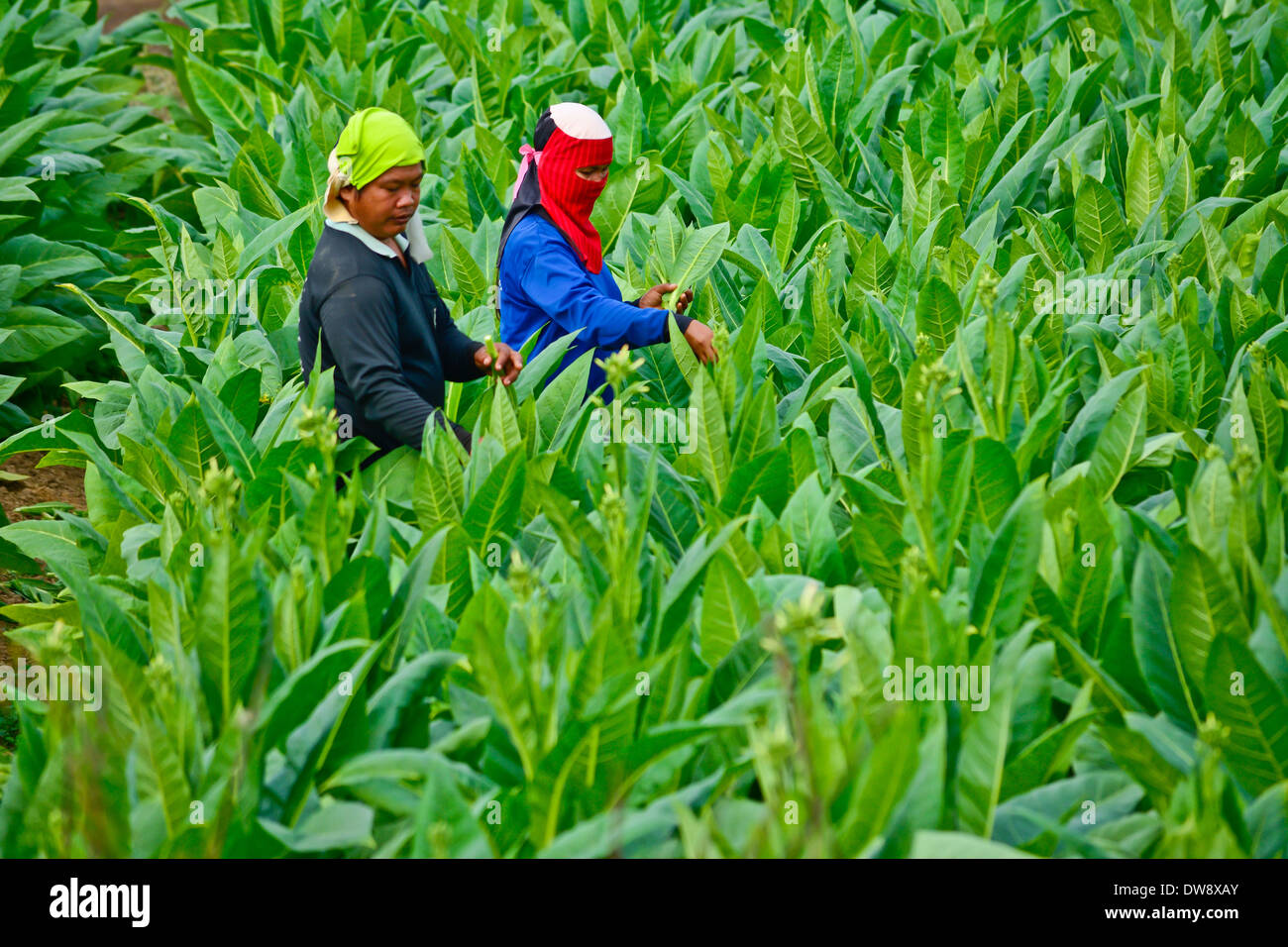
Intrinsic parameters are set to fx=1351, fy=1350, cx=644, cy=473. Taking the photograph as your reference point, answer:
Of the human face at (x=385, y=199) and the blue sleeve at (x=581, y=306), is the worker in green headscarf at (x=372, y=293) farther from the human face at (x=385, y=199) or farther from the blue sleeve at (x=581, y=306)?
the blue sleeve at (x=581, y=306)

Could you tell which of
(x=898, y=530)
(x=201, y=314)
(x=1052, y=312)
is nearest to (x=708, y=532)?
(x=898, y=530)

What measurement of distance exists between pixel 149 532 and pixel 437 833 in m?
1.46

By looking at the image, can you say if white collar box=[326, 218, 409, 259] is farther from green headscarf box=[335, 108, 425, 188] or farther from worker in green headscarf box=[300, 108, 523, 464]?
green headscarf box=[335, 108, 425, 188]

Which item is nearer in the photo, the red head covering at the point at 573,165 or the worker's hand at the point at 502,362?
the worker's hand at the point at 502,362

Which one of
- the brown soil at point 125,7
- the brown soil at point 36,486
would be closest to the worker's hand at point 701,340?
the brown soil at point 36,486

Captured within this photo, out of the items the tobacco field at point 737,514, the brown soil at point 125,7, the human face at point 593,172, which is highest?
the brown soil at point 125,7

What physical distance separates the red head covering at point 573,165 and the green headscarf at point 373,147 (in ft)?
1.97

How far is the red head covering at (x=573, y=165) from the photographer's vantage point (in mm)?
3564

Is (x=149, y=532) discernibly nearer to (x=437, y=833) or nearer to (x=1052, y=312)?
(x=437, y=833)

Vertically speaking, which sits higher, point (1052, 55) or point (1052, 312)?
point (1052, 55)

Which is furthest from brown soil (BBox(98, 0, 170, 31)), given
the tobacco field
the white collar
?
the white collar

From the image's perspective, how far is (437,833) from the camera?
5.75ft

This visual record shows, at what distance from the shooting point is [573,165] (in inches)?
142

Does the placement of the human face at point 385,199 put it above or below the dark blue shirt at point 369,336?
above
